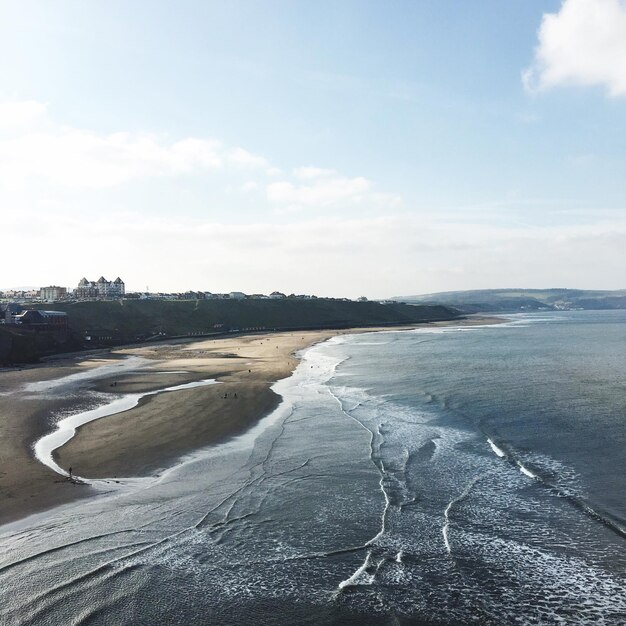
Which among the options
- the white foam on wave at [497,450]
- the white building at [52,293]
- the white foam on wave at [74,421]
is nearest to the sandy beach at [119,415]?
the white foam on wave at [74,421]

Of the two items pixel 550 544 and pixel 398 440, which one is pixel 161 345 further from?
pixel 550 544

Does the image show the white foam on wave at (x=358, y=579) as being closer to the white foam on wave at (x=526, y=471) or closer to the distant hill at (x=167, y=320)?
the white foam on wave at (x=526, y=471)

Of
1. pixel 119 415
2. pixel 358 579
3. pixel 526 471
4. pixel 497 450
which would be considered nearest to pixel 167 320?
pixel 119 415

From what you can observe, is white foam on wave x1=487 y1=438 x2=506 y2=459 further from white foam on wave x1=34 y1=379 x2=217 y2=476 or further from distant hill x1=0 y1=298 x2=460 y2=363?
distant hill x1=0 y1=298 x2=460 y2=363

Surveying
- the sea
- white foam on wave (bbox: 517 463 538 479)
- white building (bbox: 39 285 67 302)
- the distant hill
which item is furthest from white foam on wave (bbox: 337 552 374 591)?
white building (bbox: 39 285 67 302)

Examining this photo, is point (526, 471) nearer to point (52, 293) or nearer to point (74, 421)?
point (74, 421)

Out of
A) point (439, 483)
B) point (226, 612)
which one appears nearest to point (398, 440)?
point (439, 483)
